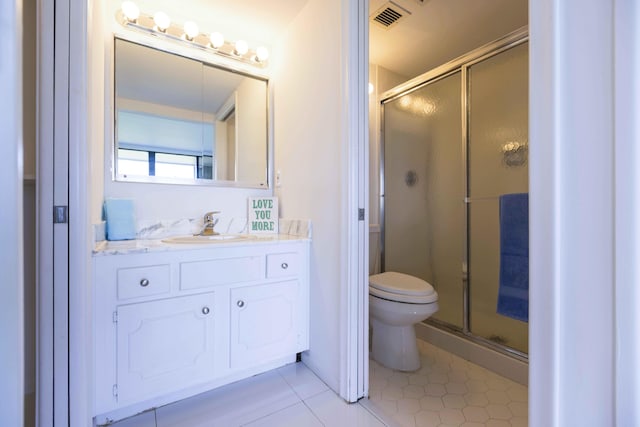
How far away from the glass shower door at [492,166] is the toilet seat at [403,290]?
545 mm

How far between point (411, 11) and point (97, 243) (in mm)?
2241

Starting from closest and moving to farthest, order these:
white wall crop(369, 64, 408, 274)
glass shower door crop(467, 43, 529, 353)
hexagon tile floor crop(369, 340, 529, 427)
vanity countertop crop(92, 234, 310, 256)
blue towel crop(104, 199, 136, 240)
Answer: vanity countertop crop(92, 234, 310, 256) < hexagon tile floor crop(369, 340, 529, 427) < blue towel crop(104, 199, 136, 240) < glass shower door crop(467, 43, 529, 353) < white wall crop(369, 64, 408, 274)

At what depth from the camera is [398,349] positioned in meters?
1.63

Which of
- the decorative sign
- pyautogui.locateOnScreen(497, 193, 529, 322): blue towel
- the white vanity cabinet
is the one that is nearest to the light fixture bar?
the decorative sign

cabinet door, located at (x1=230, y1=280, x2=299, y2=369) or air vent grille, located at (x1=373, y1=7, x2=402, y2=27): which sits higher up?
air vent grille, located at (x1=373, y1=7, x2=402, y2=27)

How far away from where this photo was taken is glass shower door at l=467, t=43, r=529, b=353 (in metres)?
1.72

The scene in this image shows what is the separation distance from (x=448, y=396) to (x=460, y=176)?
1431 mm

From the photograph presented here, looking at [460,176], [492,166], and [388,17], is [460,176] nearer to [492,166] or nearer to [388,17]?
[492,166]

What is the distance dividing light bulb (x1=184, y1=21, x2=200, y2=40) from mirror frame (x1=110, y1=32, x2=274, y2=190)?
2.6 inches

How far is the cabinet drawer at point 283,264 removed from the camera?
4.85 feet

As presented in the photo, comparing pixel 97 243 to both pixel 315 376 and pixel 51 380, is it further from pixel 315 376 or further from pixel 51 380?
pixel 315 376

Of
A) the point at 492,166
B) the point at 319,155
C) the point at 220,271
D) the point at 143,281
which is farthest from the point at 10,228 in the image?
the point at 492,166

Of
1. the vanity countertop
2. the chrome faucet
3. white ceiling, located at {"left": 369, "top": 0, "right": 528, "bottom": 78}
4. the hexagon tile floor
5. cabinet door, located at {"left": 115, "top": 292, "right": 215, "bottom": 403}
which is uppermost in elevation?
white ceiling, located at {"left": 369, "top": 0, "right": 528, "bottom": 78}

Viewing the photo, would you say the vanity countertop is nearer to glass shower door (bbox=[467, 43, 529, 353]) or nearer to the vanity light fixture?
the vanity light fixture
